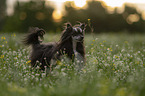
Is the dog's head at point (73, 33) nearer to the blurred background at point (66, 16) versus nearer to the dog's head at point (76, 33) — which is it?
the dog's head at point (76, 33)

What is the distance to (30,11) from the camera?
1591 inches

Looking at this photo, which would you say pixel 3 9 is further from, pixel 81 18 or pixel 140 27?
pixel 140 27

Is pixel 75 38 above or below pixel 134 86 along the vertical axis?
above

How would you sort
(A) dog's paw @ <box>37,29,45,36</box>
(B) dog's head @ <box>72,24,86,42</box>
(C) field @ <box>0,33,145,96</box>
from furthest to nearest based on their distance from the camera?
(A) dog's paw @ <box>37,29,45,36</box>
(B) dog's head @ <box>72,24,86,42</box>
(C) field @ <box>0,33,145,96</box>

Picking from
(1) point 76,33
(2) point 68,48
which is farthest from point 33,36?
(1) point 76,33

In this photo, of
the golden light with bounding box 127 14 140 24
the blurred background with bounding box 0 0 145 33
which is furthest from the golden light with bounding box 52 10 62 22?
the golden light with bounding box 127 14 140 24

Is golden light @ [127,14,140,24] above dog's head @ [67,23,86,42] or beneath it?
above

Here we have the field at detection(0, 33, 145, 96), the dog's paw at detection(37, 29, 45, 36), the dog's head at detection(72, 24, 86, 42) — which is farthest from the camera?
the dog's paw at detection(37, 29, 45, 36)

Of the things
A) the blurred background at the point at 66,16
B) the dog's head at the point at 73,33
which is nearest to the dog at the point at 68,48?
the dog's head at the point at 73,33

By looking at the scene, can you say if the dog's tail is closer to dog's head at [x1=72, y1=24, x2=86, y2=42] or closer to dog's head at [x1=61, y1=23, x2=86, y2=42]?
dog's head at [x1=61, y1=23, x2=86, y2=42]

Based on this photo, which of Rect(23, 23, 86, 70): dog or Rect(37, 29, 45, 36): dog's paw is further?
Rect(37, 29, 45, 36): dog's paw

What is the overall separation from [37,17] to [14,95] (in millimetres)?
Result: 38742

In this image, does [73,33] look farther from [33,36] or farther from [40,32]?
[33,36]

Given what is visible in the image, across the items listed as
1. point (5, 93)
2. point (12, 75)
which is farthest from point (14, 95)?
point (12, 75)
